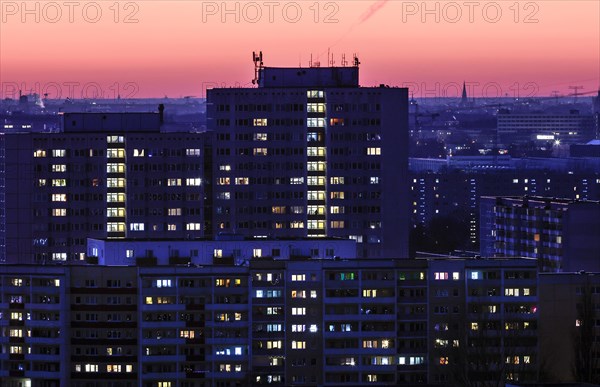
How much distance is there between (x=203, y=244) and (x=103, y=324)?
8.52m

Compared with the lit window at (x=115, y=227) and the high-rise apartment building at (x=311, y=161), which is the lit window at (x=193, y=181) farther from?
the lit window at (x=115, y=227)

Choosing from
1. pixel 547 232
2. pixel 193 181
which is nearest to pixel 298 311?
pixel 547 232

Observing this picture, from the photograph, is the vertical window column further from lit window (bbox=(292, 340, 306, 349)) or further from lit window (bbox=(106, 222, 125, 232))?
lit window (bbox=(292, 340, 306, 349))

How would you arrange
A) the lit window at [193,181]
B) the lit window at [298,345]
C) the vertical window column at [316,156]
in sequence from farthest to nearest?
the vertical window column at [316,156] < the lit window at [193,181] < the lit window at [298,345]

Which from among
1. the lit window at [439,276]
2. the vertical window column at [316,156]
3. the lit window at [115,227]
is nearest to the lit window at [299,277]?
the lit window at [439,276]

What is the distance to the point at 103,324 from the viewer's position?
78750 mm

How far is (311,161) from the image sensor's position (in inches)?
4476

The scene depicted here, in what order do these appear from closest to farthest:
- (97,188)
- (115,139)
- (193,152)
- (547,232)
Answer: (547,232) → (193,152) → (97,188) → (115,139)

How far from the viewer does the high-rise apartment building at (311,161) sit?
112438 millimetres

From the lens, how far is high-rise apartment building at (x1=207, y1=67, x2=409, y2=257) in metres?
112

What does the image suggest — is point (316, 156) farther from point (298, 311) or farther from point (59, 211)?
point (298, 311)

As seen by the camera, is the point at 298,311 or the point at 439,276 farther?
the point at 439,276

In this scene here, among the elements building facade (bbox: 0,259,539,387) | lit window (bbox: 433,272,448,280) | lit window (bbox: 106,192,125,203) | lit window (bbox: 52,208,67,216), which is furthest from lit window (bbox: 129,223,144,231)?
lit window (bbox: 433,272,448,280)

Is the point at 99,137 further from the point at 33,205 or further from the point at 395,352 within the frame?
the point at 395,352
